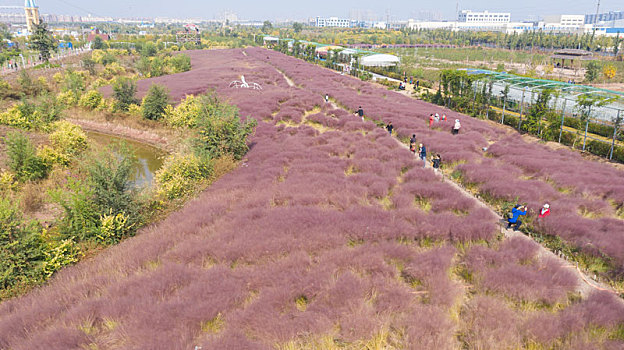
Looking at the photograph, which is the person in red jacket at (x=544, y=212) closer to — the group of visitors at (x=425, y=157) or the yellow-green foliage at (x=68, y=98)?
the group of visitors at (x=425, y=157)

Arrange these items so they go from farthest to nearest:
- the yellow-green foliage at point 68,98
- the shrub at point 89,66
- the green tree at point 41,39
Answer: the green tree at point 41,39 < the shrub at point 89,66 < the yellow-green foliage at point 68,98

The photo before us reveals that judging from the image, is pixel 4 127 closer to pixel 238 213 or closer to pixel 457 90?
pixel 238 213

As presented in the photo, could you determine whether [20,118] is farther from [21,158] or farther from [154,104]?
[21,158]

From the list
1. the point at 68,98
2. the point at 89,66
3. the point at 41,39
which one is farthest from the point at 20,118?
the point at 41,39

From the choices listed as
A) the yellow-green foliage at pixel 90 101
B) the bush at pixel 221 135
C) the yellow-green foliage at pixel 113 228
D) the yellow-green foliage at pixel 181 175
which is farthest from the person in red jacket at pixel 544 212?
the yellow-green foliage at pixel 90 101

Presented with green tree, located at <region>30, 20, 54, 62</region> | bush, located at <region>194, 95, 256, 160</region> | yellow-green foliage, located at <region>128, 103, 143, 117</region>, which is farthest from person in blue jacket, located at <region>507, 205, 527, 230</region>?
green tree, located at <region>30, 20, 54, 62</region>

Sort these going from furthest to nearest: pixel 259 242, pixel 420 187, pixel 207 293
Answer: pixel 420 187
pixel 259 242
pixel 207 293

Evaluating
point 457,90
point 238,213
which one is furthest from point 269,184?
point 457,90
